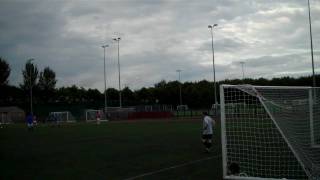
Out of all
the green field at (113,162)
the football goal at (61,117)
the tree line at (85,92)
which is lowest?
A: the green field at (113,162)

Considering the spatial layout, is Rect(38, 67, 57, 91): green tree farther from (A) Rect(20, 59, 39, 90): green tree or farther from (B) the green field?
(B) the green field

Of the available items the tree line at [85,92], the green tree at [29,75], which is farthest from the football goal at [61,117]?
the green tree at [29,75]

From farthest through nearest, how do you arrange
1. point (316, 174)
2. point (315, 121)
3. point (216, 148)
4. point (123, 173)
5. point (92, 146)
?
point (92, 146) → point (216, 148) → point (315, 121) → point (123, 173) → point (316, 174)

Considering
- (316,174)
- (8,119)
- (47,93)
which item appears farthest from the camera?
(47,93)

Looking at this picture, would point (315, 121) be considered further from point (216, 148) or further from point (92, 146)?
point (92, 146)

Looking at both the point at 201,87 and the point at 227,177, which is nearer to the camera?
the point at 227,177

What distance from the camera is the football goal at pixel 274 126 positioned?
12273mm

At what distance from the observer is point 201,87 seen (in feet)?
401

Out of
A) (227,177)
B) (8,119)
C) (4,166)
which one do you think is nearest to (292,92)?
(227,177)

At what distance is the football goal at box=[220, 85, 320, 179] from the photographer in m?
12.3

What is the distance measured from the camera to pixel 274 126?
46.4 feet

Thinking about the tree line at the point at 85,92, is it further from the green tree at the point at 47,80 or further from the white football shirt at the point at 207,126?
the white football shirt at the point at 207,126

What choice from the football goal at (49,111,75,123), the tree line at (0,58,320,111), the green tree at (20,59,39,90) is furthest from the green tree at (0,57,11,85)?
the football goal at (49,111,75,123)

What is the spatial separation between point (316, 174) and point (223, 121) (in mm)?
2597
